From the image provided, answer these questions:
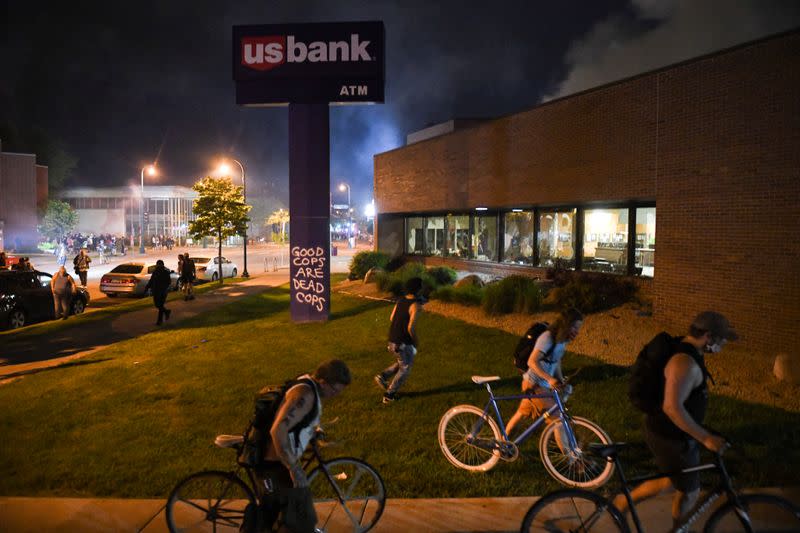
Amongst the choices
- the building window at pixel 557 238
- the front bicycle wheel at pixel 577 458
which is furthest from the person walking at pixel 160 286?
the front bicycle wheel at pixel 577 458

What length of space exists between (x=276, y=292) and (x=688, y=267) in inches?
604

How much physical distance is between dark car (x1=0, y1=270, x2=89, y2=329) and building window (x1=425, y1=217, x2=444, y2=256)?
1452 cm

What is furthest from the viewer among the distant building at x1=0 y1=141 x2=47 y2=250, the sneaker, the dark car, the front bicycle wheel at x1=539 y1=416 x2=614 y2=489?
the distant building at x1=0 y1=141 x2=47 y2=250

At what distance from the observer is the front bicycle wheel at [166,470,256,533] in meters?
4.23

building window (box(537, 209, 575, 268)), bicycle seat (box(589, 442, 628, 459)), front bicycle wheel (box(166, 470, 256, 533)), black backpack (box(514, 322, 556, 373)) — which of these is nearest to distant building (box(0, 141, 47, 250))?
building window (box(537, 209, 575, 268))

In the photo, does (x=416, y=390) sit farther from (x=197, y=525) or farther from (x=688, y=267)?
(x=688, y=267)

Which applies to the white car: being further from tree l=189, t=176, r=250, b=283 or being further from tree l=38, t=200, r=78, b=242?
tree l=38, t=200, r=78, b=242

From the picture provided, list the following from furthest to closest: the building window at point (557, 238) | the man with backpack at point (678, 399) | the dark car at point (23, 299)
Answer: the building window at point (557, 238), the dark car at point (23, 299), the man with backpack at point (678, 399)

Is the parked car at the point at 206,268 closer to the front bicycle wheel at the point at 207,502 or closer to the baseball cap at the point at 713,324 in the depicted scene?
the front bicycle wheel at the point at 207,502

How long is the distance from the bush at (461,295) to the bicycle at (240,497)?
399 inches

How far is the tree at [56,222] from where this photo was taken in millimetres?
66375

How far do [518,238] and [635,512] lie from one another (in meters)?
17.0

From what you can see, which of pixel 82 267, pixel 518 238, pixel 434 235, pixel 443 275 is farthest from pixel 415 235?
pixel 82 267

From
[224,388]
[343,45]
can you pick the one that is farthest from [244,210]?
[224,388]
